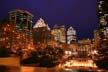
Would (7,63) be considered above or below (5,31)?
below

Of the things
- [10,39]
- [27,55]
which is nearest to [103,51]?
[27,55]

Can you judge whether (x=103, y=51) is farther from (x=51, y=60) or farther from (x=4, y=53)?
(x=4, y=53)

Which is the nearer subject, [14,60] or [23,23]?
[14,60]

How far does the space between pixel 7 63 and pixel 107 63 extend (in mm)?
27448

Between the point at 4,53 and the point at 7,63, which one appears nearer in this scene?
the point at 7,63

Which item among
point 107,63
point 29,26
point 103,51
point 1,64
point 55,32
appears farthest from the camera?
point 55,32

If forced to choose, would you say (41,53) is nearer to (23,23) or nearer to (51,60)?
(51,60)

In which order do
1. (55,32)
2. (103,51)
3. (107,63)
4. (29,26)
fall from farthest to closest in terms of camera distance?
(55,32), (29,26), (103,51), (107,63)

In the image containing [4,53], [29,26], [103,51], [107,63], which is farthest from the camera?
[29,26]

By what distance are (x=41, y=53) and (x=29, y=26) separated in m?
77.6

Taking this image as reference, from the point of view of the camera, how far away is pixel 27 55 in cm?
4809

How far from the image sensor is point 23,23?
4926 inches

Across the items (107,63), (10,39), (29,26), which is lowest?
(107,63)

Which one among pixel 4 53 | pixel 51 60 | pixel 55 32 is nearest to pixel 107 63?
pixel 51 60
